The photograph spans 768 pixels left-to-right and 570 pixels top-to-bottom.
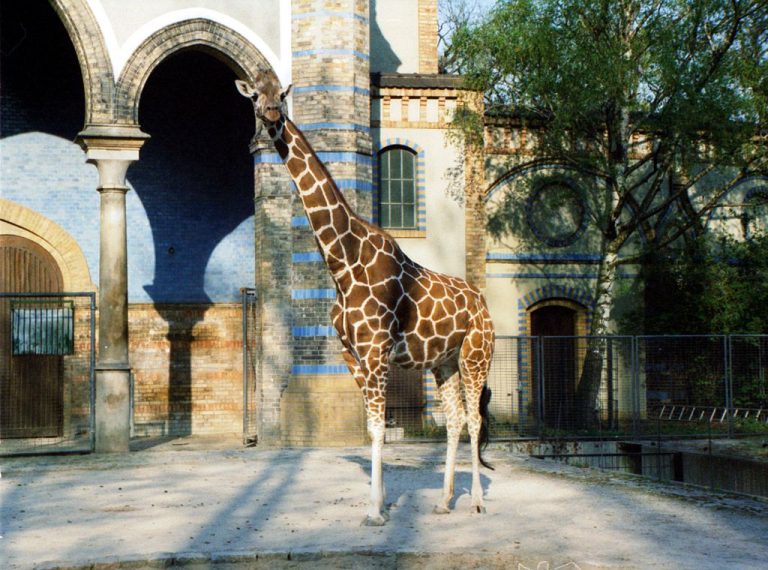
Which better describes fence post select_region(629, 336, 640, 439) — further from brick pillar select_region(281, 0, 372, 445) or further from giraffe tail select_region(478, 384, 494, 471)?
giraffe tail select_region(478, 384, 494, 471)

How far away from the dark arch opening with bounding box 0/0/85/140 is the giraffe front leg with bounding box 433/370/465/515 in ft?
40.9

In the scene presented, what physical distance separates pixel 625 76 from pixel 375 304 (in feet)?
35.9

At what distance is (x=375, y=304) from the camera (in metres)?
9.96

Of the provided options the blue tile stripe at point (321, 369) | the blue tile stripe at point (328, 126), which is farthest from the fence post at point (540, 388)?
the blue tile stripe at point (328, 126)

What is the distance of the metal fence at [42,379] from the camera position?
19.4m

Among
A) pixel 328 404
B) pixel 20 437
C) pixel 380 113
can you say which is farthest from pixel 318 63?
pixel 20 437

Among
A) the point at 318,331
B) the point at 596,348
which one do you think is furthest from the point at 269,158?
the point at 596,348

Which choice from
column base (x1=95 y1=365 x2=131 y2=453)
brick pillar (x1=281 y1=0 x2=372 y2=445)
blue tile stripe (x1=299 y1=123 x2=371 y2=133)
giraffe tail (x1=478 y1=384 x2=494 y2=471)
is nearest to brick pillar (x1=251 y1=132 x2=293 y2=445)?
brick pillar (x1=281 y1=0 x2=372 y2=445)

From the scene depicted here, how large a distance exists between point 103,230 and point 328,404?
15.0 feet

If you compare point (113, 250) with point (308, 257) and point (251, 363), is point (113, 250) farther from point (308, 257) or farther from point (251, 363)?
→ point (251, 363)

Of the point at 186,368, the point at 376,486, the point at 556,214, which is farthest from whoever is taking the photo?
the point at 556,214

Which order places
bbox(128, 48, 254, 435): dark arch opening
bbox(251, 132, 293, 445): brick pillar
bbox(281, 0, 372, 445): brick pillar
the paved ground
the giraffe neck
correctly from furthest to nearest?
bbox(128, 48, 254, 435): dark arch opening < bbox(251, 132, 293, 445): brick pillar < bbox(281, 0, 372, 445): brick pillar < the giraffe neck < the paved ground

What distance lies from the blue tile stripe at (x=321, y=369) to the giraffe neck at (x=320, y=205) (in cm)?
791

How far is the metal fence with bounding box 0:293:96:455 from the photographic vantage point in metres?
19.4
